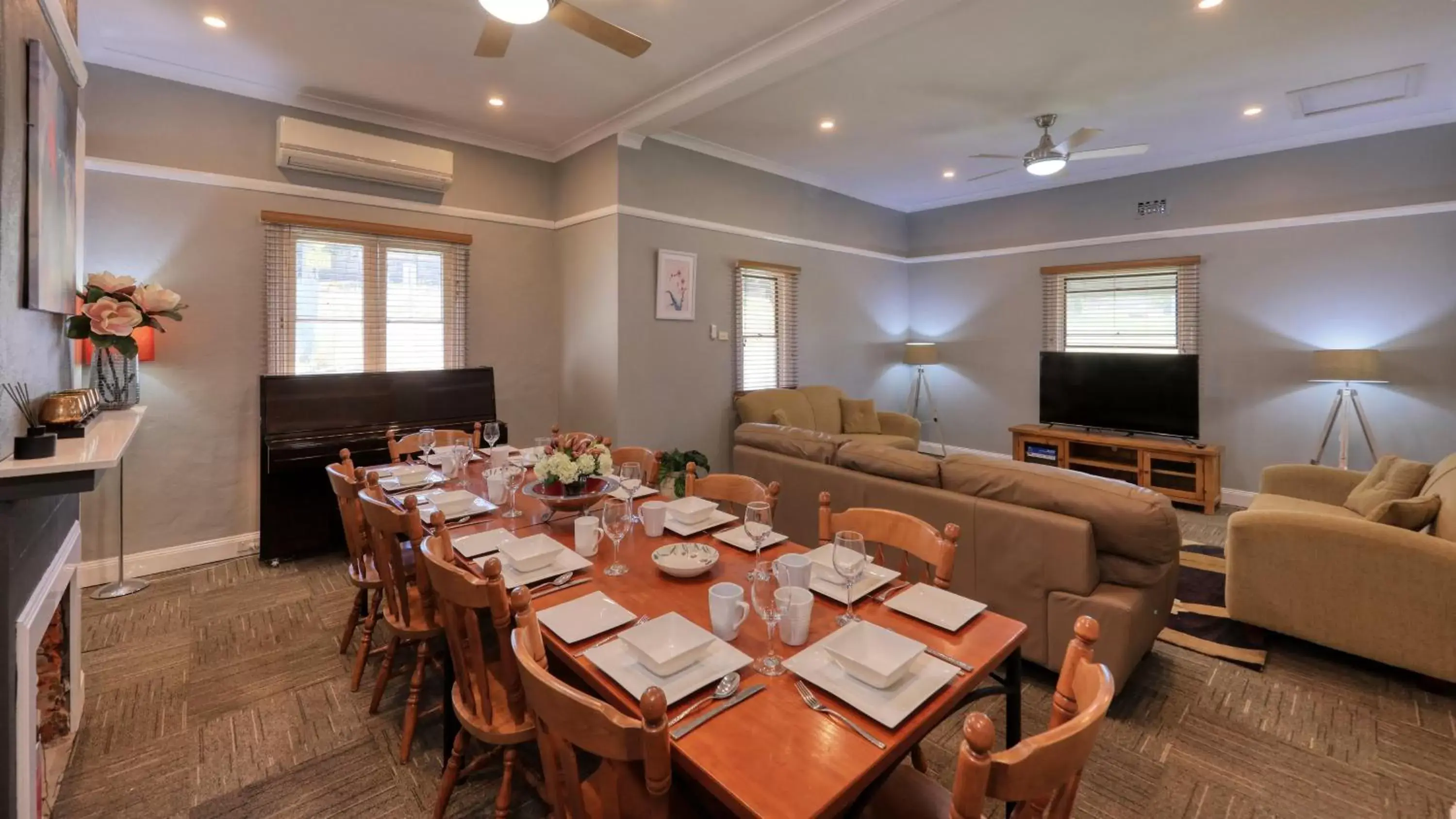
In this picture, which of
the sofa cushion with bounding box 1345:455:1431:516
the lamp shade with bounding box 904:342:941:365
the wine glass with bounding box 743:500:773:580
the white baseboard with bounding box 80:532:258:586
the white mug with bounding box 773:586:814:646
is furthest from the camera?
the lamp shade with bounding box 904:342:941:365

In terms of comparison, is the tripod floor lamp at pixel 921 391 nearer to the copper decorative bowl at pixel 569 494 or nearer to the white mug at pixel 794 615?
the copper decorative bowl at pixel 569 494

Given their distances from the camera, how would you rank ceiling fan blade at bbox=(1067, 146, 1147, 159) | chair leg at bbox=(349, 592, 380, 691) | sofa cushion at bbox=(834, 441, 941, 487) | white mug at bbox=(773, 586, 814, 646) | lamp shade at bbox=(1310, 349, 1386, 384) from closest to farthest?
1. white mug at bbox=(773, 586, 814, 646)
2. chair leg at bbox=(349, 592, 380, 691)
3. sofa cushion at bbox=(834, 441, 941, 487)
4. ceiling fan blade at bbox=(1067, 146, 1147, 159)
5. lamp shade at bbox=(1310, 349, 1386, 384)

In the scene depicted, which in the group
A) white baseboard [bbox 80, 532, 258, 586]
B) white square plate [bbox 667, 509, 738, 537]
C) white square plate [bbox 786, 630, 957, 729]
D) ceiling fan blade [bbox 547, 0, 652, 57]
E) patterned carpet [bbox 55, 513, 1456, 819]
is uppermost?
ceiling fan blade [bbox 547, 0, 652, 57]

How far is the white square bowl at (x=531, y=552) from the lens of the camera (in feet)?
5.71

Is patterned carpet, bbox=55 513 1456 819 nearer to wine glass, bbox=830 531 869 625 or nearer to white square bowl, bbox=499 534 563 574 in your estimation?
white square bowl, bbox=499 534 563 574

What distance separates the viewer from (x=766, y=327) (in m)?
5.76

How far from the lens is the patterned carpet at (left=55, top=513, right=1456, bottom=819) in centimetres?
192

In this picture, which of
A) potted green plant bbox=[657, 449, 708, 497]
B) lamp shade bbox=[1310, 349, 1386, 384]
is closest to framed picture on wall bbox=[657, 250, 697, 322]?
potted green plant bbox=[657, 449, 708, 497]

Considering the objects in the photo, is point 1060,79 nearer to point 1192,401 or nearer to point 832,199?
point 832,199

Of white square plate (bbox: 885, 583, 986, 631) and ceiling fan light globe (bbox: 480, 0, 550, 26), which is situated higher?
ceiling fan light globe (bbox: 480, 0, 550, 26)

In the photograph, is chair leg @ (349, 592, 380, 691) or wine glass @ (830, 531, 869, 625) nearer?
wine glass @ (830, 531, 869, 625)

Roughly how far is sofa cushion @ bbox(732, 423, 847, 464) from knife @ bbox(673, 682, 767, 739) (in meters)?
2.19

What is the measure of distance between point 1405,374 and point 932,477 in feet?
15.1

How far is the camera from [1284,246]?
5090 mm
